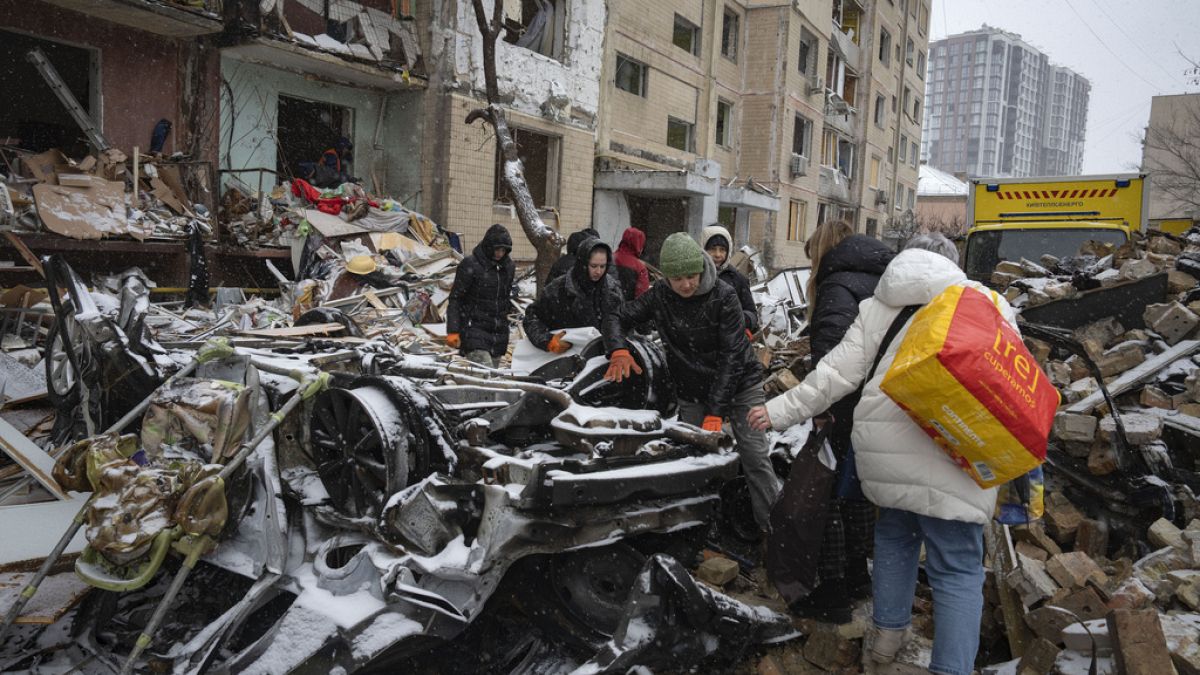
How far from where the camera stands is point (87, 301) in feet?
13.6

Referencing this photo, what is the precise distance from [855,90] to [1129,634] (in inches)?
1317

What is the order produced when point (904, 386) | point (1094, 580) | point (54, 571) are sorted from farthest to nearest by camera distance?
point (54, 571)
point (1094, 580)
point (904, 386)

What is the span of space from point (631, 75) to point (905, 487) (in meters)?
18.3

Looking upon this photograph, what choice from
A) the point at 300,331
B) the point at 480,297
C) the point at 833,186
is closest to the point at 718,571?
the point at 480,297

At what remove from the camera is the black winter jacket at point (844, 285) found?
10.6ft

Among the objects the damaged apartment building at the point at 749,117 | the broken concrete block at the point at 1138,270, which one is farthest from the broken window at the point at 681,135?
the broken concrete block at the point at 1138,270

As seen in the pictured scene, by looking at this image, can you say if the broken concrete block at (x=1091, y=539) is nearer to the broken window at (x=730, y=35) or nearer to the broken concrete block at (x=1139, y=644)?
the broken concrete block at (x=1139, y=644)

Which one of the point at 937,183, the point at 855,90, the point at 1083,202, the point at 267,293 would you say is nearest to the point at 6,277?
the point at 267,293

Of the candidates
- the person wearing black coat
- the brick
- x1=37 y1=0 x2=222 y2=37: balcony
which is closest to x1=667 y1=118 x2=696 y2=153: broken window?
x1=37 y1=0 x2=222 y2=37: balcony

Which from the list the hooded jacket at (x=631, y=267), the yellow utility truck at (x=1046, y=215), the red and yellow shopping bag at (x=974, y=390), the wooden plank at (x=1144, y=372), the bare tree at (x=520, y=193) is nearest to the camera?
the red and yellow shopping bag at (x=974, y=390)

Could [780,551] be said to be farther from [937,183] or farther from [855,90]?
[937,183]

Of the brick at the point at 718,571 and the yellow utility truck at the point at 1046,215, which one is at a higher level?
the yellow utility truck at the point at 1046,215

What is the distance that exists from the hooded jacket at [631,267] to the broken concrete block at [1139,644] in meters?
3.99

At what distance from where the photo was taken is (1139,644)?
2342 millimetres
